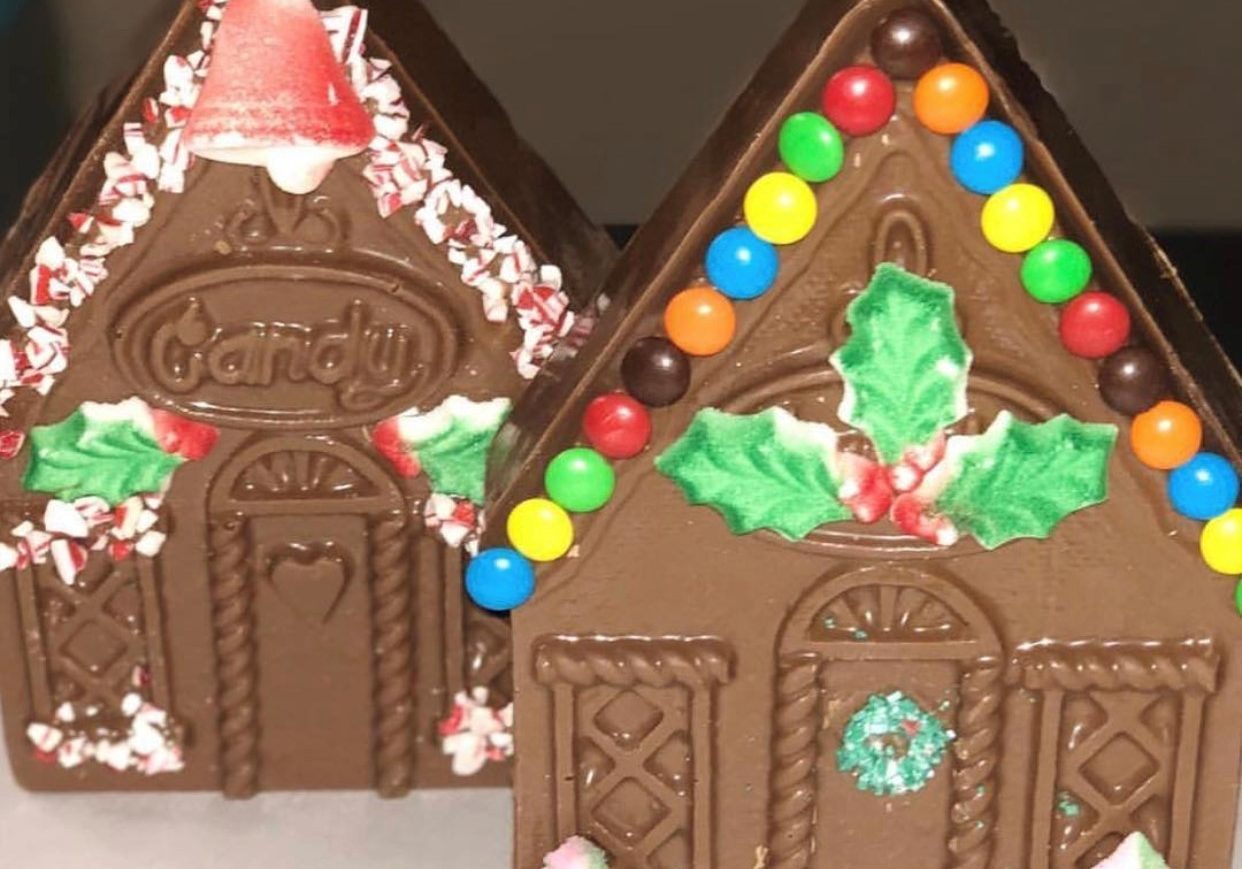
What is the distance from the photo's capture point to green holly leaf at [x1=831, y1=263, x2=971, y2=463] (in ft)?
2.78

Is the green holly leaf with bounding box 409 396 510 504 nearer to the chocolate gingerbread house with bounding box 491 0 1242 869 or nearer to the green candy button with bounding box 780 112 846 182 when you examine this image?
the chocolate gingerbread house with bounding box 491 0 1242 869

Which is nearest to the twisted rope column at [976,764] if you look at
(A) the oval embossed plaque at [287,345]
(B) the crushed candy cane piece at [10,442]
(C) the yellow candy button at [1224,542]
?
(C) the yellow candy button at [1224,542]

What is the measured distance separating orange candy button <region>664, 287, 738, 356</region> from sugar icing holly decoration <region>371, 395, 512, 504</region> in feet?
0.68

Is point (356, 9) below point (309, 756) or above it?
above

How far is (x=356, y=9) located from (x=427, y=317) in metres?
0.17

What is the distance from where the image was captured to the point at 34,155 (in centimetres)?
145

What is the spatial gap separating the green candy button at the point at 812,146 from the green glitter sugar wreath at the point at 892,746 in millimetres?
287

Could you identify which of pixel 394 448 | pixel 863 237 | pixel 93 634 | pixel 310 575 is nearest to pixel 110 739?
pixel 93 634

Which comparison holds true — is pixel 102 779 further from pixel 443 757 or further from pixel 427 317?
pixel 427 317

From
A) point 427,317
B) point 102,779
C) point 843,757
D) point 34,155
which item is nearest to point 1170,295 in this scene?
point 843,757

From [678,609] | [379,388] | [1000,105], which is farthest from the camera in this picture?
[379,388]

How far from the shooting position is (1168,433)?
0.85 m

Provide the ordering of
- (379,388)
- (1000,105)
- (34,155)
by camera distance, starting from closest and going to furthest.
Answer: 1. (1000,105)
2. (379,388)
3. (34,155)

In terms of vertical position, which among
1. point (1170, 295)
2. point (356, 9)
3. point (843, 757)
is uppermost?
point (356, 9)
